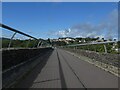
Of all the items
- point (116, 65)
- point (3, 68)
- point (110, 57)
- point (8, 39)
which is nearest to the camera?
point (3, 68)

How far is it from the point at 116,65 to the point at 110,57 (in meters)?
1.75

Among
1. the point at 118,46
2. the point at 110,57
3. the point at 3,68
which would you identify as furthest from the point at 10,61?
the point at 118,46

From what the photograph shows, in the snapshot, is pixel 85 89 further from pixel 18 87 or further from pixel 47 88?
pixel 18 87

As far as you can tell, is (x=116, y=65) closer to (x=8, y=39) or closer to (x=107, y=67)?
(x=107, y=67)

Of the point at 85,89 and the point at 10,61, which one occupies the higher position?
the point at 10,61

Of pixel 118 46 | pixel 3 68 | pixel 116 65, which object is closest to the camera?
pixel 3 68

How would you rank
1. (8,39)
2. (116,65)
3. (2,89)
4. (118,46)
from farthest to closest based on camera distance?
(118,46), (116,65), (8,39), (2,89)

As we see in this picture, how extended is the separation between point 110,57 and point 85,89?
25.8ft

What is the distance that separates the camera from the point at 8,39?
12109mm

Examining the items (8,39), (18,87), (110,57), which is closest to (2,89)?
(18,87)

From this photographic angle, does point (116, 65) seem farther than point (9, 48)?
Yes

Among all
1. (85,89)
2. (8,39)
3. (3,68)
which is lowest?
(85,89)

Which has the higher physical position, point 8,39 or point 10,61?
point 8,39

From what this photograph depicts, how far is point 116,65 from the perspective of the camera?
1762 centimetres
